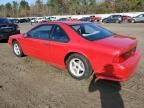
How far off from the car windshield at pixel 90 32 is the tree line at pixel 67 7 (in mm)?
59041

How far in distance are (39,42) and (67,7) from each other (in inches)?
3189

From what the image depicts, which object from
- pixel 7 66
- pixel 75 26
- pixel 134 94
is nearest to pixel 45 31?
pixel 75 26

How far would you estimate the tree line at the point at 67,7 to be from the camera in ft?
214

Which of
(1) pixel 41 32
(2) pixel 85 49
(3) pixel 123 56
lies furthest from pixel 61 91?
(1) pixel 41 32

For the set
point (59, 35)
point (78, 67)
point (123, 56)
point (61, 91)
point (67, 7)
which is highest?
point (67, 7)

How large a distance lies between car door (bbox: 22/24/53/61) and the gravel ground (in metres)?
0.49

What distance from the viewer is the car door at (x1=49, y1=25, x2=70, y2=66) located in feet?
21.2

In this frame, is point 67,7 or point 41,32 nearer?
point 41,32

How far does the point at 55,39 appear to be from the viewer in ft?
22.1

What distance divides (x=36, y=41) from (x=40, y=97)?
251cm

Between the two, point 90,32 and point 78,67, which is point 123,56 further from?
point 90,32

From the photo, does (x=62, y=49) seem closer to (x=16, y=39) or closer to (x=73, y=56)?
(x=73, y=56)

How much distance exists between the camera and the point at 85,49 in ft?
19.5

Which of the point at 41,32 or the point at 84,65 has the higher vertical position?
the point at 41,32
